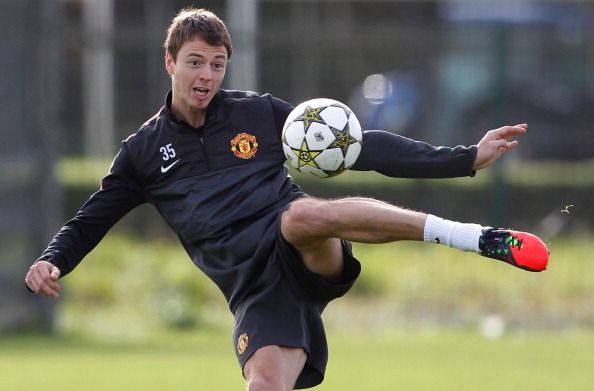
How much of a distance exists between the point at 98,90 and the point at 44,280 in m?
10.7

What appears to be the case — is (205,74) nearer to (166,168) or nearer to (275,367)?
(166,168)

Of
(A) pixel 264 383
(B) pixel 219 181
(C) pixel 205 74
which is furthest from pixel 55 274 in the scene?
(C) pixel 205 74

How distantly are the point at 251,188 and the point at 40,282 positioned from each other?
4.46 feet

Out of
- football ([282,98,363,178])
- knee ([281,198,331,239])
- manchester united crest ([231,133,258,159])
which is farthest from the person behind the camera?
manchester united crest ([231,133,258,159])

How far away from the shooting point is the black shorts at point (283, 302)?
8.17 meters

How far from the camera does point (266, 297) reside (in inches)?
326

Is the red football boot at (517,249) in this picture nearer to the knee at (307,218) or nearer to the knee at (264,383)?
the knee at (307,218)

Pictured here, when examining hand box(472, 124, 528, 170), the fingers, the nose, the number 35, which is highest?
the nose

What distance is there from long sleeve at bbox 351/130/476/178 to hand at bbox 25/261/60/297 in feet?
5.90

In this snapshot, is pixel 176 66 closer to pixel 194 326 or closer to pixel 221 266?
pixel 221 266

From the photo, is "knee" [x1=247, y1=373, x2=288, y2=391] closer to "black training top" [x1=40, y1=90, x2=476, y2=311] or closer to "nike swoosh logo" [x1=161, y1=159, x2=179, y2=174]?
"black training top" [x1=40, y1=90, x2=476, y2=311]

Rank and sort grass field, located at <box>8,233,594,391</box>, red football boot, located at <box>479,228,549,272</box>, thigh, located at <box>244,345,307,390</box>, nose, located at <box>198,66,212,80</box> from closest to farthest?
1. red football boot, located at <box>479,228,549,272</box>
2. thigh, located at <box>244,345,307,390</box>
3. nose, located at <box>198,66,212,80</box>
4. grass field, located at <box>8,233,594,391</box>

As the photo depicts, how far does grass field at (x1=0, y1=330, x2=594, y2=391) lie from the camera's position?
38.0 feet

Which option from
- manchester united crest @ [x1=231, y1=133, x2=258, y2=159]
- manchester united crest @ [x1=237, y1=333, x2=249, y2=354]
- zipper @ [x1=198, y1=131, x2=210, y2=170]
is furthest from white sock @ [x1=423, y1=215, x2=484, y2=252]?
zipper @ [x1=198, y1=131, x2=210, y2=170]
